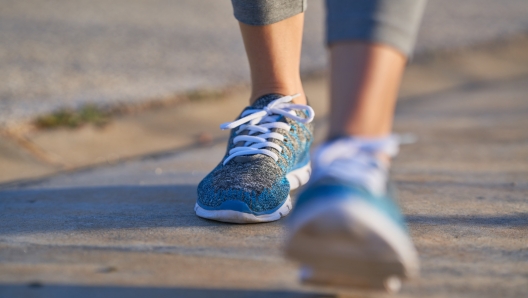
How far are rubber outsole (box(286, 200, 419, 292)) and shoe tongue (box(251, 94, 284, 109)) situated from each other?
2.35 feet

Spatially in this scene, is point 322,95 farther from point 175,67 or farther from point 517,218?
point 517,218

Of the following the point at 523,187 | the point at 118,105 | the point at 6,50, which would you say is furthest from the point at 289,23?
the point at 6,50

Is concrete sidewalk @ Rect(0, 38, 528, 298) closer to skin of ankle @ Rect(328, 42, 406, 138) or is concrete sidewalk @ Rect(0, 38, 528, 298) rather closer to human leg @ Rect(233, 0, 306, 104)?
skin of ankle @ Rect(328, 42, 406, 138)

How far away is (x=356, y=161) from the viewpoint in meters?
0.93

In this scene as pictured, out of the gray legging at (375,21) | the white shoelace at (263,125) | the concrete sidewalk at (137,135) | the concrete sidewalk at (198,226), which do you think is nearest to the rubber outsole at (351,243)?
the concrete sidewalk at (198,226)

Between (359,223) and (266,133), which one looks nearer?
(359,223)

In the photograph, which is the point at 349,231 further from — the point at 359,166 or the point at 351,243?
the point at 359,166

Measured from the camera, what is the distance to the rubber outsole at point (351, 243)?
83cm

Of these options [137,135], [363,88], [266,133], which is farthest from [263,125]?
[137,135]

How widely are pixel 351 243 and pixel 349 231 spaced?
2 cm

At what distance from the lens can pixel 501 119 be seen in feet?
9.81

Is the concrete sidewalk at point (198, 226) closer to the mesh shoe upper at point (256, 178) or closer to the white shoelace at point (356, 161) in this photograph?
the mesh shoe upper at point (256, 178)

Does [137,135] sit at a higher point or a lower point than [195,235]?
higher

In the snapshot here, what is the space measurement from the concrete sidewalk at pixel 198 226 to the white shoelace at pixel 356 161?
0.22m
